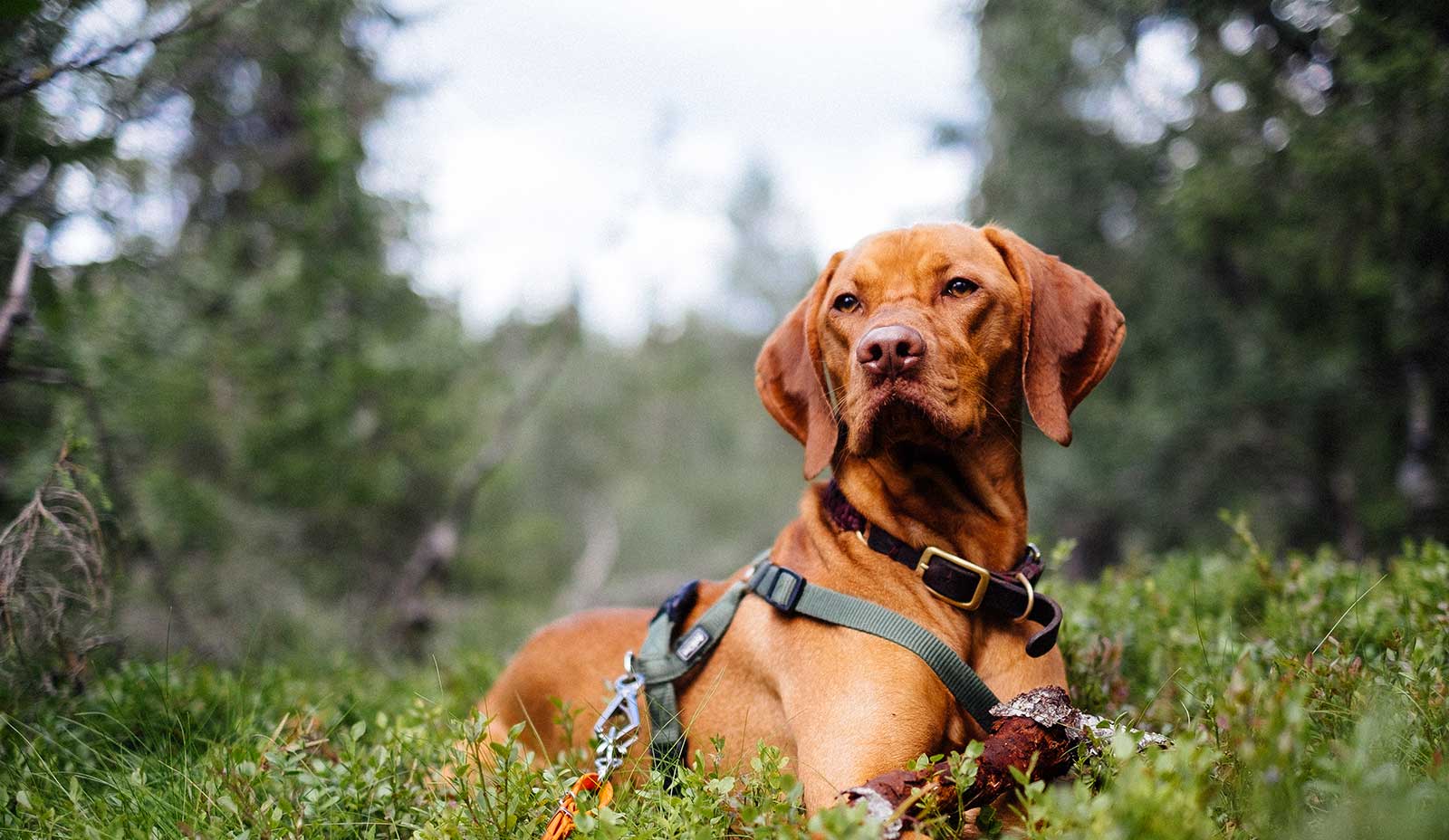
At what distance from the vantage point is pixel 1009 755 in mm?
2141

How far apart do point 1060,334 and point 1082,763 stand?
4.39 feet

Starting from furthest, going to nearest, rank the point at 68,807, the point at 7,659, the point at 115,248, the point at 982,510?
1. the point at 115,248
2. the point at 7,659
3. the point at 982,510
4. the point at 68,807

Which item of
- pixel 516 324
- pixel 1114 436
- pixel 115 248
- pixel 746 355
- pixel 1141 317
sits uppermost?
pixel 115 248

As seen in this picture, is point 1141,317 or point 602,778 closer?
point 602,778

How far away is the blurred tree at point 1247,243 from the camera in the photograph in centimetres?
592

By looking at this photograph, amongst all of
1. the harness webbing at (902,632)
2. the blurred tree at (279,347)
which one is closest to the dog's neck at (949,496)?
the harness webbing at (902,632)

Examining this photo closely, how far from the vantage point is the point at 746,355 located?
35.6 meters

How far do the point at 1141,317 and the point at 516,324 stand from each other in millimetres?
10037

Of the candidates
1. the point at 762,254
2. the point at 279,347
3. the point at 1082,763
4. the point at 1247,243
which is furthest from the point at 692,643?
the point at 762,254

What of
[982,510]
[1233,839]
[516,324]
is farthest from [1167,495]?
[1233,839]

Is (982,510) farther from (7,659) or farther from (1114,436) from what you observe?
(1114,436)

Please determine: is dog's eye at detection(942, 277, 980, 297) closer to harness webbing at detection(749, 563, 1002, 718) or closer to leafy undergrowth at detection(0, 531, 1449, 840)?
harness webbing at detection(749, 563, 1002, 718)

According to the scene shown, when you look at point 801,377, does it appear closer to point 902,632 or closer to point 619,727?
point 902,632

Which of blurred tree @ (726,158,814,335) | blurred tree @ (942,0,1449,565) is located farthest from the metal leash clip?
blurred tree @ (726,158,814,335)
